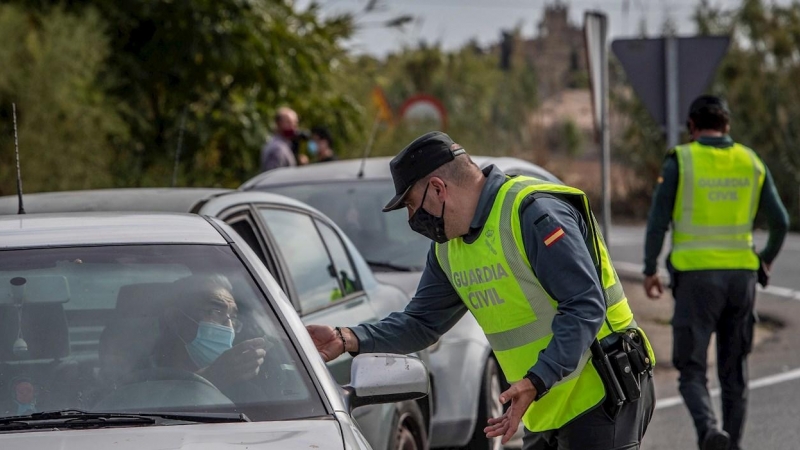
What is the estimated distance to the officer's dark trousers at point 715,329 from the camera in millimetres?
7434

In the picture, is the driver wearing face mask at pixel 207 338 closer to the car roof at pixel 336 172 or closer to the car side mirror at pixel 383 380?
the car side mirror at pixel 383 380

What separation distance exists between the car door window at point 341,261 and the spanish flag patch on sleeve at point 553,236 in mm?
2378

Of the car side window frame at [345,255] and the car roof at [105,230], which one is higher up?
the car roof at [105,230]

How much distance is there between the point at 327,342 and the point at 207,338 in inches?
18.2

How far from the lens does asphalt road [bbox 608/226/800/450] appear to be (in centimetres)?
813

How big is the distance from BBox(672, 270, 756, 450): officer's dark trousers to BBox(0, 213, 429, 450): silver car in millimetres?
3470

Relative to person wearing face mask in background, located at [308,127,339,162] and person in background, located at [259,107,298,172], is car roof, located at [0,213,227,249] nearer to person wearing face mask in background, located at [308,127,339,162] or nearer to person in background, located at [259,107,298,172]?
person in background, located at [259,107,298,172]

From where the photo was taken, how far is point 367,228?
8.44 m

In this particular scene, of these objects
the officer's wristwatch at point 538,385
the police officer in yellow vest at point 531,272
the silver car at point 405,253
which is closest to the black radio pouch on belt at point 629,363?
the police officer in yellow vest at point 531,272

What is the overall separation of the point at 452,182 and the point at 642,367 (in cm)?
75

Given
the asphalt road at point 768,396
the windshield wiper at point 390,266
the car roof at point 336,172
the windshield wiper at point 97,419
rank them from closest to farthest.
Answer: the windshield wiper at point 97,419, the windshield wiper at point 390,266, the asphalt road at point 768,396, the car roof at point 336,172

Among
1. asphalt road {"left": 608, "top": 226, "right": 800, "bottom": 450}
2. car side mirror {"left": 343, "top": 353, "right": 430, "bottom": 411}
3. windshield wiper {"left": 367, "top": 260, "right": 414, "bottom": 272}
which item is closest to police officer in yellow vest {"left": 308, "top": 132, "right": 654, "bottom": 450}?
car side mirror {"left": 343, "top": 353, "right": 430, "bottom": 411}

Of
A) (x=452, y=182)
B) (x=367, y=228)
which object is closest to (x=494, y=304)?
(x=452, y=182)

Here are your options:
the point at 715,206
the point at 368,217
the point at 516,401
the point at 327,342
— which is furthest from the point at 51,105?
the point at 516,401
